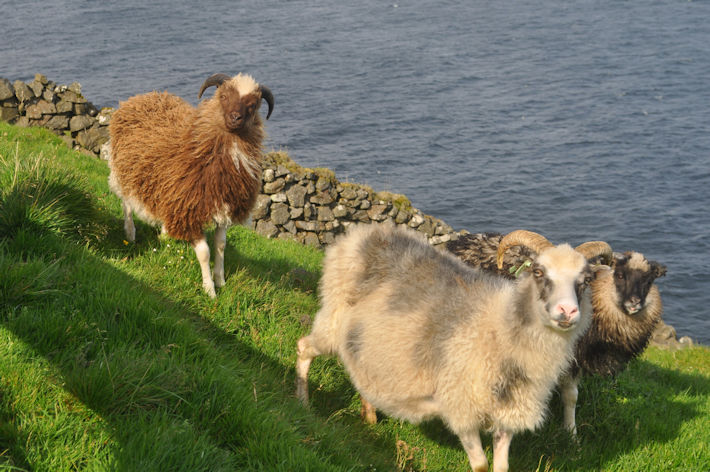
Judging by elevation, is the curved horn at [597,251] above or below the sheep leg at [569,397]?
above

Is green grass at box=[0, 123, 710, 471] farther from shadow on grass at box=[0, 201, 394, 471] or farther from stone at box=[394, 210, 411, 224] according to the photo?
stone at box=[394, 210, 411, 224]

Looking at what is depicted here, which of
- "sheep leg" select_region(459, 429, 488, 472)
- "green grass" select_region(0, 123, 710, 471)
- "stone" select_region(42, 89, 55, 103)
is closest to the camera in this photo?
"green grass" select_region(0, 123, 710, 471)

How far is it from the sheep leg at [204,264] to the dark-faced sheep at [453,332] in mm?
1462

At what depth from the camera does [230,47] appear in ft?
138

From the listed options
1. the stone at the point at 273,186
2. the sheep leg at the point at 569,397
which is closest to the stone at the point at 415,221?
the stone at the point at 273,186

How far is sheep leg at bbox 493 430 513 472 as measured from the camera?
5.41m

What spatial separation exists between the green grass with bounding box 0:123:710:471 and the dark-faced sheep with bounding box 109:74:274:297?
1.38ft

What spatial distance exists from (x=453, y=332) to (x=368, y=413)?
1523 millimetres

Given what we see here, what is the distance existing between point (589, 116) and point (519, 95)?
4363 millimetres

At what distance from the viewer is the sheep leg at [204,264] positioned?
7.13m

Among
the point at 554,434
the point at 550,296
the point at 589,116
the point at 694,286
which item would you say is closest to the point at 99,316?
the point at 550,296

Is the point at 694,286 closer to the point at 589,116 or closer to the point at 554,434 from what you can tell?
the point at 589,116

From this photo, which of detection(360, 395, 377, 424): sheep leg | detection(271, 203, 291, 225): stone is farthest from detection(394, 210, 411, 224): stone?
detection(360, 395, 377, 424): sheep leg

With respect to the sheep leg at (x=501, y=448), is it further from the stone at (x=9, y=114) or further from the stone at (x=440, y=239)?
the stone at (x=9, y=114)
